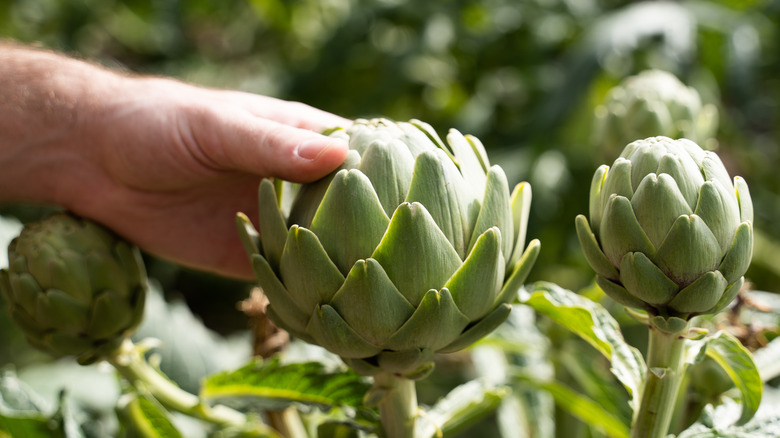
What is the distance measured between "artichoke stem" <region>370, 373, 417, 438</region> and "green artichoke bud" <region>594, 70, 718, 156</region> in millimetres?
381

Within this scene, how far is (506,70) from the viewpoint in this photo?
57.6 inches

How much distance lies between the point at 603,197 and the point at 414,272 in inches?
4.9

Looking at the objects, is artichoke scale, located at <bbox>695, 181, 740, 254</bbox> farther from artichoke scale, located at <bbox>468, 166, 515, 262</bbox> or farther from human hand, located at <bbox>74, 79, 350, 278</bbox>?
human hand, located at <bbox>74, 79, 350, 278</bbox>

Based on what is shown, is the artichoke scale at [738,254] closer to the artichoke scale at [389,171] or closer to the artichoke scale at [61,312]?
the artichoke scale at [389,171]

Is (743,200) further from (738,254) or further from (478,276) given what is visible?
(478,276)

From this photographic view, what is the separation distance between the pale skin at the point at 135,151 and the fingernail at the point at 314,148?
4.2 inches

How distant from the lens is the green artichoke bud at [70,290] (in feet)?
1.74

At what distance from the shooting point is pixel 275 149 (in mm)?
494

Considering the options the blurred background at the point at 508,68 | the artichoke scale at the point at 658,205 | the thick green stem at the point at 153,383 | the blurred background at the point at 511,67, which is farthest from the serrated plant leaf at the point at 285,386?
the blurred background at the point at 511,67

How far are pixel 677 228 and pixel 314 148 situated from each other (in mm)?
220

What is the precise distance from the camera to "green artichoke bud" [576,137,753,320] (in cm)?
39

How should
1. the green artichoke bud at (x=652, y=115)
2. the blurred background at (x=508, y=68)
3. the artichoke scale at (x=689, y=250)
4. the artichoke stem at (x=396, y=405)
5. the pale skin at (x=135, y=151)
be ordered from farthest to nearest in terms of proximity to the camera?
1. the blurred background at (x=508, y=68)
2. the green artichoke bud at (x=652, y=115)
3. the pale skin at (x=135, y=151)
4. the artichoke stem at (x=396, y=405)
5. the artichoke scale at (x=689, y=250)

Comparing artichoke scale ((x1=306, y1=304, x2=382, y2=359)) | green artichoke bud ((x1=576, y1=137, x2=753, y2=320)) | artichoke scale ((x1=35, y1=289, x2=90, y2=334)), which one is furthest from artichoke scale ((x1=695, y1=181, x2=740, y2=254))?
artichoke scale ((x1=35, y1=289, x2=90, y2=334))

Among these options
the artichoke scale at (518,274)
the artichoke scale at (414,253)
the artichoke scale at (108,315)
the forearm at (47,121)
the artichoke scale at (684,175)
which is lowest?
the artichoke scale at (108,315)
